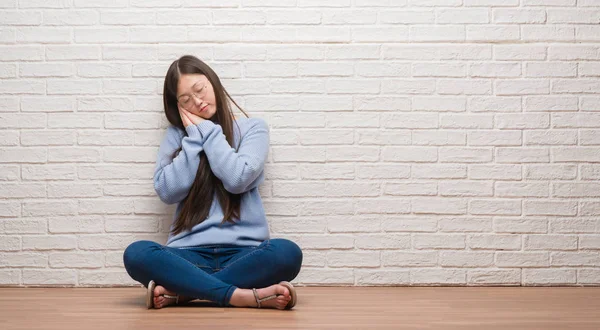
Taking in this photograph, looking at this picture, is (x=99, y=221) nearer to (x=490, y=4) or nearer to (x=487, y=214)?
(x=487, y=214)

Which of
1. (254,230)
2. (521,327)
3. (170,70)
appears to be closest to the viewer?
(521,327)

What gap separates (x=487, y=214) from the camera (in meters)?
3.50

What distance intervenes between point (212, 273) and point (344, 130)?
97 centimetres

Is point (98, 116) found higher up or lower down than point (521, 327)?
higher up

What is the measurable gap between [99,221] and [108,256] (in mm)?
169

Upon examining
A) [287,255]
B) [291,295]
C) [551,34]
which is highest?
→ [551,34]

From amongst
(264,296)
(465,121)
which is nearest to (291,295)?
(264,296)

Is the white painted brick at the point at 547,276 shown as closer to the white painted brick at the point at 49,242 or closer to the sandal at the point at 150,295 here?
the sandal at the point at 150,295

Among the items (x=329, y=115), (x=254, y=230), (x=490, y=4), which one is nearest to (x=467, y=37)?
(x=490, y=4)

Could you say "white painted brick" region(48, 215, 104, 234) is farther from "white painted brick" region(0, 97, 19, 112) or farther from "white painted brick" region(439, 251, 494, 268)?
"white painted brick" region(439, 251, 494, 268)

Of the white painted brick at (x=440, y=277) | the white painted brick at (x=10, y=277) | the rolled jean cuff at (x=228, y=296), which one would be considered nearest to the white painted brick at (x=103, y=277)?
the white painted brick at (x=10, y=277)

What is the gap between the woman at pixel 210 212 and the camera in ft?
9.00

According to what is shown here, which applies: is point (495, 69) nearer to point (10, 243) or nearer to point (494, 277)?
point (494, 277)

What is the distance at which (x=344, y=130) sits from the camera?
138 inches
